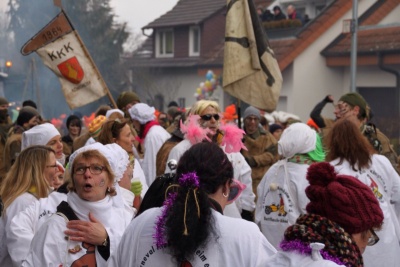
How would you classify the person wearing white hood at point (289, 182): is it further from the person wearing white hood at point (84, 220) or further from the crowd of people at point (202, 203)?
the person wearing white hood at point (84, 220)

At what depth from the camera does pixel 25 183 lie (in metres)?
6.20

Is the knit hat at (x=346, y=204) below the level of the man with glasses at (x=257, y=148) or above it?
above

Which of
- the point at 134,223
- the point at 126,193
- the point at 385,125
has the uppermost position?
the point at 134,223

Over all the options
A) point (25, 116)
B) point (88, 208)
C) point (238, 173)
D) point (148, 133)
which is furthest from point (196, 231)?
point (25, 116)

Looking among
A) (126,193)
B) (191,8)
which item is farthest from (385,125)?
(191,8)

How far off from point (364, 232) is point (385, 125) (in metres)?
17.5

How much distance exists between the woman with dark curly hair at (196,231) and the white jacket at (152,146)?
5.69 meters

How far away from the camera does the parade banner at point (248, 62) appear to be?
9.58 m

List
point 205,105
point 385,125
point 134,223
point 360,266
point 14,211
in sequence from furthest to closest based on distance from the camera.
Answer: point 385,125
point 205,105
point 14,211
point 134,223
point 360,266

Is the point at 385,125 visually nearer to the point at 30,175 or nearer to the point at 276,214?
the point at 276,214

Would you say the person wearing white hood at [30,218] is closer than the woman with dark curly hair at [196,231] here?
No

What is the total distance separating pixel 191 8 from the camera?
130 ft

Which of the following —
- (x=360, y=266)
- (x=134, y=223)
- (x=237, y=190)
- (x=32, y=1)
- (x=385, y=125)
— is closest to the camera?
(x=360, y=266)


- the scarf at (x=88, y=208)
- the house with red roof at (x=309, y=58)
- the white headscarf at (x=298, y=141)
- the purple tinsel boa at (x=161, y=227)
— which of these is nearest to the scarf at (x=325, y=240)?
the purple tinsel boa at (x=161, y=227)
